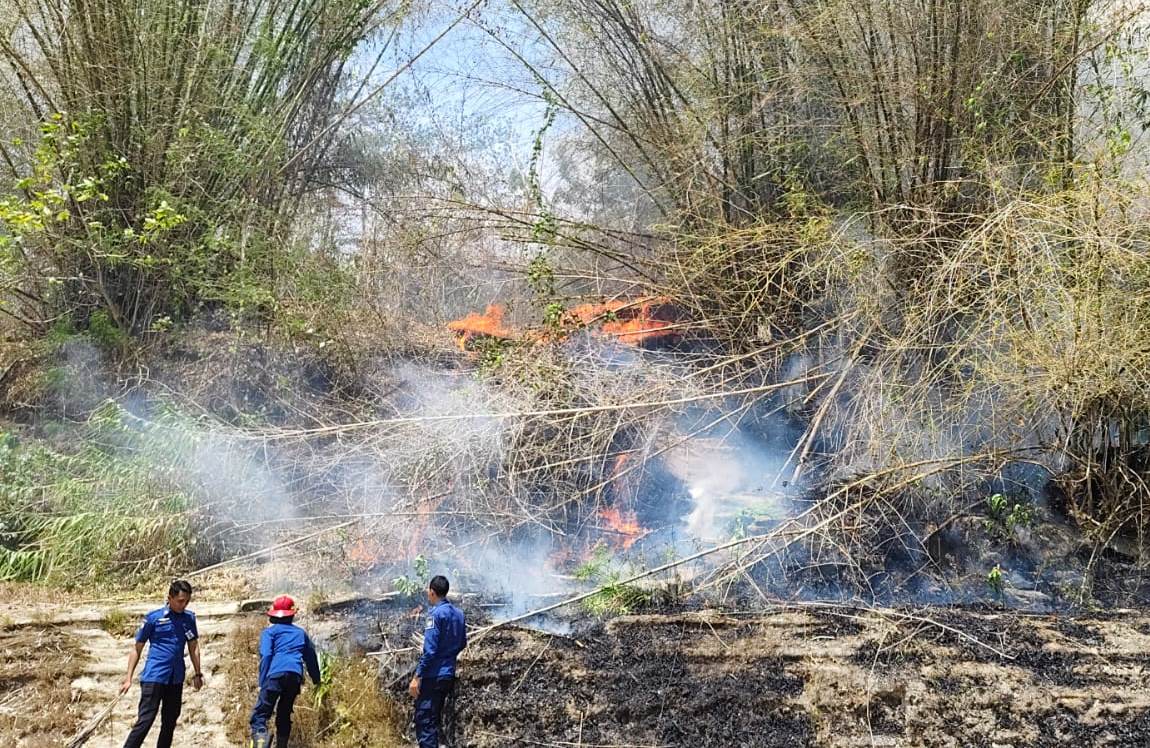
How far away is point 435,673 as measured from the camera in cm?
512

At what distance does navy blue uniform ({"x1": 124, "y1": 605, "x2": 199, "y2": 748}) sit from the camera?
4887mm

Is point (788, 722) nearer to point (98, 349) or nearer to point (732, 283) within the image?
point (732, 283)

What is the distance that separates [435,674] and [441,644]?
17 centimetres

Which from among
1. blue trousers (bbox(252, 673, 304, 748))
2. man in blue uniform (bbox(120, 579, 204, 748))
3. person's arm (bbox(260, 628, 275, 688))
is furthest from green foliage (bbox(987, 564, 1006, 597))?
man in blue uniform (bbox(120, 579, 204, 748))

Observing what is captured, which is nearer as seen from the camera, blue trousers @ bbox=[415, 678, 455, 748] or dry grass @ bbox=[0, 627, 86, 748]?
blue trousers @ bbox=[415, 678, 455, 748]

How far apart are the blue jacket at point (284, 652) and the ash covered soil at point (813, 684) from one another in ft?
3.15

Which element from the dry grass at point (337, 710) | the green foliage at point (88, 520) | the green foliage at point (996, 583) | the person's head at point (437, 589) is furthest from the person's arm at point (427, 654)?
the green foliage at point (996, 583)

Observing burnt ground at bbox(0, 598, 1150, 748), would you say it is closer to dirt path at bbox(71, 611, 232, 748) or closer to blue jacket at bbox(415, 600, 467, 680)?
dirt path at bbox(71, 611, 232, 748)

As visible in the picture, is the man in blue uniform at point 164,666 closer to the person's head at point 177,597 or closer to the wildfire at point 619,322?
the person's head at point 177,597

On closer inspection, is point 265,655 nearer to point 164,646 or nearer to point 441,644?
point 164,646

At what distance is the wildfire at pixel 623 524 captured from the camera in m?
7.41

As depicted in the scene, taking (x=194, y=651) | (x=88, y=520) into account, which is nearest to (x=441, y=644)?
(x=194, y=651)

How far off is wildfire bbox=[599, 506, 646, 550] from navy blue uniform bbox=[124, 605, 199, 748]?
3.44 meters

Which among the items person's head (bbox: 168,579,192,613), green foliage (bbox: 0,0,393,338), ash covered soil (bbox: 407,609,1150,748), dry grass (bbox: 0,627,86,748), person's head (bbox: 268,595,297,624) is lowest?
ash covered soil (bbox: 407,609,1150,748)
